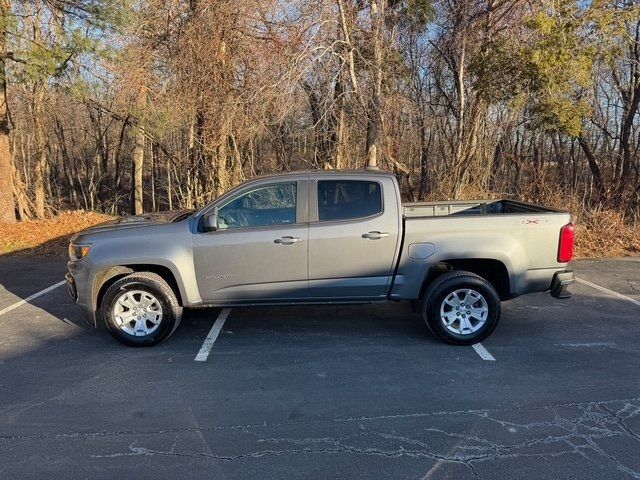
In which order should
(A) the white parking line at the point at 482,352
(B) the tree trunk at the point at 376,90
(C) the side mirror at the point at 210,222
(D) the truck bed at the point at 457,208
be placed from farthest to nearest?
(B) the tree trunk at the point at 376,90 → (D) the truck bed at the point at 457,208 → (C) the side mirror at the point at 210,222 → (A) the white parking line at the point at 482,352

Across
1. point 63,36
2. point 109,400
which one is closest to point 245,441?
point 109,400

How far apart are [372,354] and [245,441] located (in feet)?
6.10

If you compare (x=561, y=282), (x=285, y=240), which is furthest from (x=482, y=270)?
(x=285, y=240)

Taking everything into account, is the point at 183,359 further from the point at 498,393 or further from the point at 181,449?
the point at 498,393

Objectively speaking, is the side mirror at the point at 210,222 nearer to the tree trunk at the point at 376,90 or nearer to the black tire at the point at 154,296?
the black tire at the point at 154,296

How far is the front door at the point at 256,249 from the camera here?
5.23 meters

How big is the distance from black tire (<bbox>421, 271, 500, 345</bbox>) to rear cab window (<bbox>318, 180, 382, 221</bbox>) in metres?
1.02

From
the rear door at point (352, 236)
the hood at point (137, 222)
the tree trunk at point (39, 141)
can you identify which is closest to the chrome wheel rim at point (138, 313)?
the hood at point (137, 222)

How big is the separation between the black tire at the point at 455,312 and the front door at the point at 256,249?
1.32 metres

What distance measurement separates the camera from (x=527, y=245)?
5.24 meters

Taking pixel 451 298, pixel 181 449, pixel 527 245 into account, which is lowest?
pixel 181 449

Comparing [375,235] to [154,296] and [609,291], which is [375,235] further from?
[609,291]

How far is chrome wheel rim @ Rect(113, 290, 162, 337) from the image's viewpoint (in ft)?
17.2

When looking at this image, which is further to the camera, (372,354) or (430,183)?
(430,183)
